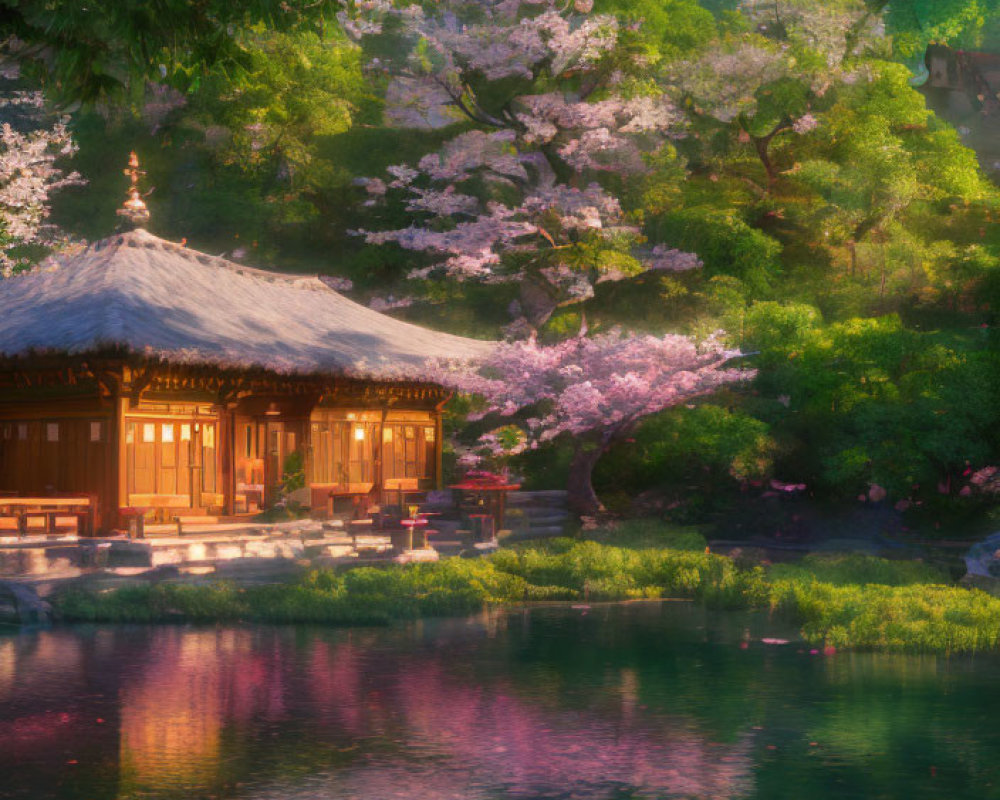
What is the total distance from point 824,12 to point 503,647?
25.1 m

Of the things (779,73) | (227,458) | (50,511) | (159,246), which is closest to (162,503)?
(227,458)

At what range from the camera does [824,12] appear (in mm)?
35312

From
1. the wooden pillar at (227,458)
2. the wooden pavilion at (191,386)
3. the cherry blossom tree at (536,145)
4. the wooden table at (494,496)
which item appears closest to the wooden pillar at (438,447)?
the wooden pavilion at (191,386)

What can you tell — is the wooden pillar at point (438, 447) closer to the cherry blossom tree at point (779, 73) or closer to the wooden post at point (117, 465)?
the wooden post at point (117, 465)

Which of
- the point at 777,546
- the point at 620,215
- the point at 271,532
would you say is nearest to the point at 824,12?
the point at 620,215

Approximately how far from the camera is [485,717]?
1107 cm

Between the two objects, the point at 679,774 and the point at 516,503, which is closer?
the point at 679,774

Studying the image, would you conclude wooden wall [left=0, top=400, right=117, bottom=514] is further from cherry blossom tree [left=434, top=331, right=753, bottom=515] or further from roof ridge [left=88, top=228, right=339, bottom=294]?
cherry blossom tree [left=434, top=331, right=753, bottom=515]

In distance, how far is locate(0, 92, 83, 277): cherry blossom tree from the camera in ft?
112

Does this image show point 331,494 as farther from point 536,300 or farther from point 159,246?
point 536,300

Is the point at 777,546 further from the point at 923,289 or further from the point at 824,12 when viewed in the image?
the point at 824,12

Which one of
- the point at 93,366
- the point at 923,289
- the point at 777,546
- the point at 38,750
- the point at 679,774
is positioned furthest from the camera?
the point at 923,289

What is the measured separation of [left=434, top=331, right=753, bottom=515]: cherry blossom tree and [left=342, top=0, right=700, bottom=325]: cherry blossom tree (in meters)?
3.43

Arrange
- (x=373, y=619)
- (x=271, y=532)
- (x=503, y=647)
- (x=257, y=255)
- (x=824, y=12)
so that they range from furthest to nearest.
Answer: (x=257, y=255)
(x=824, y=12)
(x=271, y=532)
(x=373, y=619)
(x=503, y=647)
